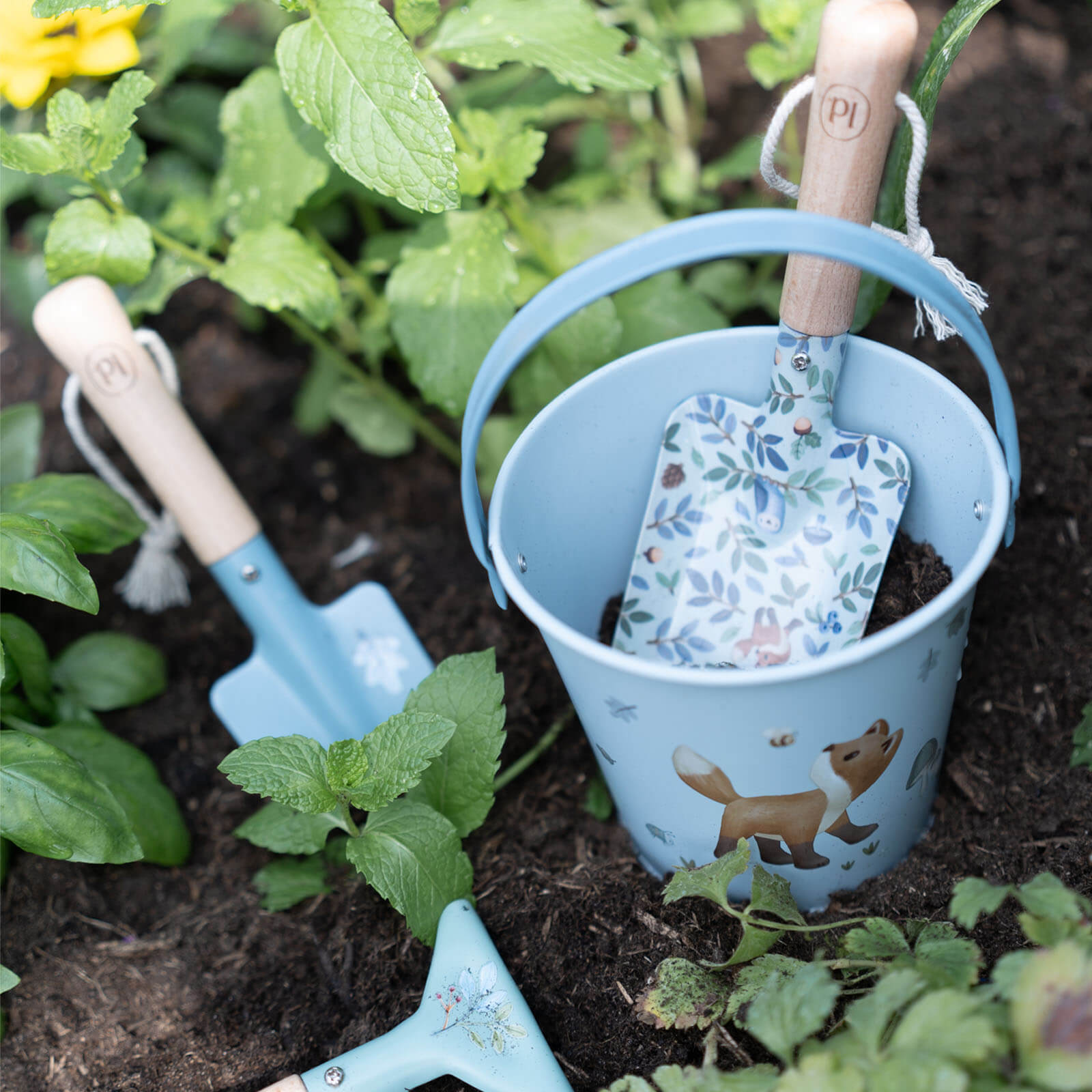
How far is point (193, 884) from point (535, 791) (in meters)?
0.40

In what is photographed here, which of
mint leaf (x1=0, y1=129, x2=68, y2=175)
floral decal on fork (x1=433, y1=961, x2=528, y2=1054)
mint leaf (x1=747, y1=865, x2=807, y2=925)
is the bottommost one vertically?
floral decal on fork (x1=433, y1=961, x2=528, y2=1054)

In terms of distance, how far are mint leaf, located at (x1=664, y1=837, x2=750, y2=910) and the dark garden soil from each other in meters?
0.12

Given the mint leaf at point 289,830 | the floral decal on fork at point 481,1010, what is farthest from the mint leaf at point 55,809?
the floral decal on fork at point 481,1010

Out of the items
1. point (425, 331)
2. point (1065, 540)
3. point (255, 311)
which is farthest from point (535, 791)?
point (255, 311)

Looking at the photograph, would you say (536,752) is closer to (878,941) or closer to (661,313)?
(878,941)

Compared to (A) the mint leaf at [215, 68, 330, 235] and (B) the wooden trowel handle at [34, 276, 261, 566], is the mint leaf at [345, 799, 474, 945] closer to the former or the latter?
(B) the wooden trowel handle at [34, 276, 261, 566]

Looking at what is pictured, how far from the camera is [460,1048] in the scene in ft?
2.71

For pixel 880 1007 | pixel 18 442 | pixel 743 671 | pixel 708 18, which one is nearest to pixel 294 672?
pixel 18 442

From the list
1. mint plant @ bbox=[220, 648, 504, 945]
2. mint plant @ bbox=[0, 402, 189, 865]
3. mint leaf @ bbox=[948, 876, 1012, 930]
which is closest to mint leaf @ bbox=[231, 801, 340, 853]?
mint plant @ bbox=[220, 648, 504, 945]

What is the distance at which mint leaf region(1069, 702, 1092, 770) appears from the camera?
A: 0.90 metres

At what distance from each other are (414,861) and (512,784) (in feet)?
0.73

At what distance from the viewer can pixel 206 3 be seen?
1234 millimetres

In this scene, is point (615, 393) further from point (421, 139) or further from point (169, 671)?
point (169, 671)

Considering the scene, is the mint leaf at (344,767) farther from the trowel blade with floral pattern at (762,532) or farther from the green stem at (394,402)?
the green stem at (394,402)
